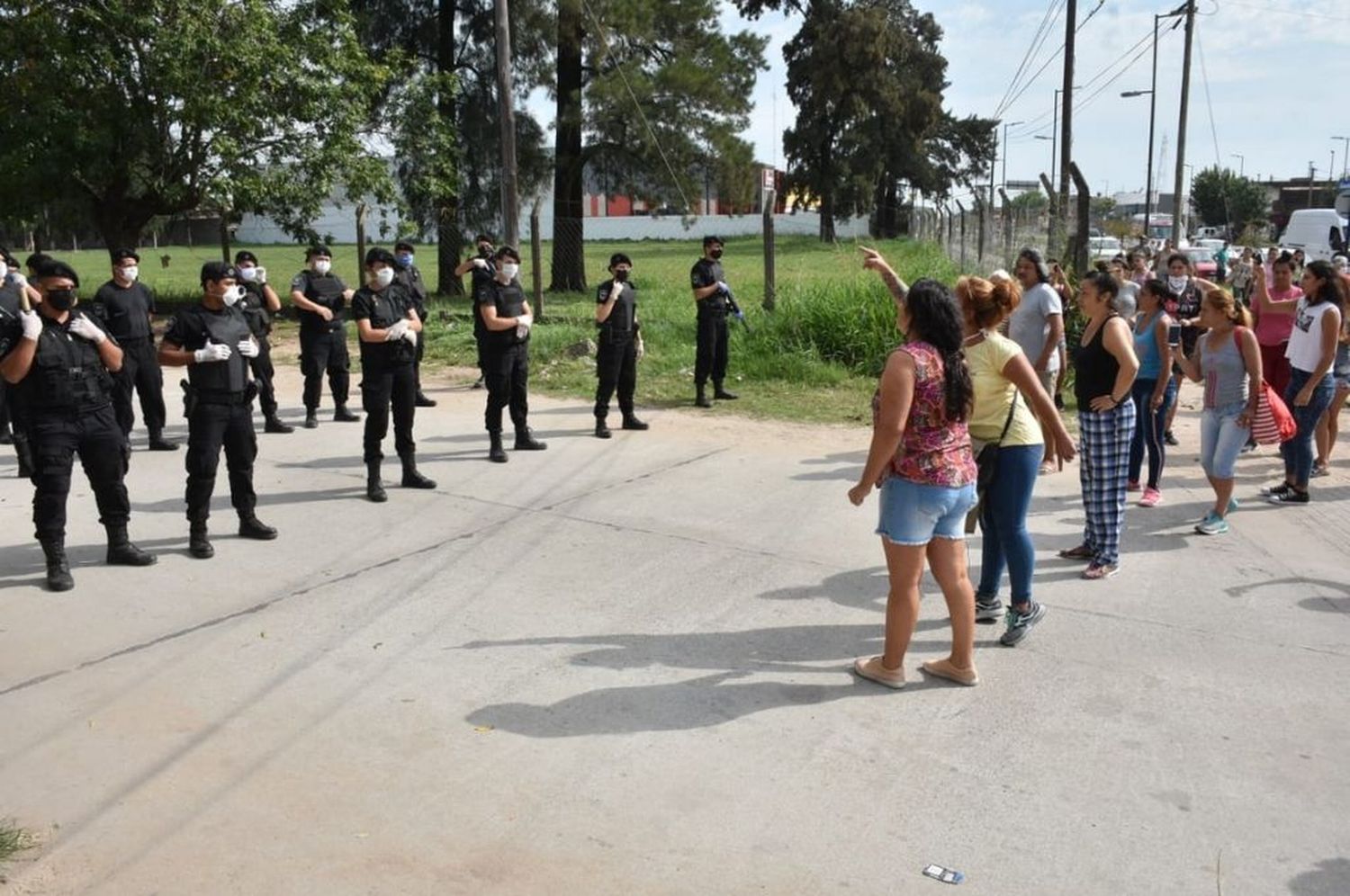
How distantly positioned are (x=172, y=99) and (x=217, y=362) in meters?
12.2

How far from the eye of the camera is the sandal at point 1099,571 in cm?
597

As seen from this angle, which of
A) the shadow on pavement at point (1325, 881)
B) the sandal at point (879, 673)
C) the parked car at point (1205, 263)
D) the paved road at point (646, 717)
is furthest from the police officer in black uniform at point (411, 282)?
the parked car at point (1205, 263)

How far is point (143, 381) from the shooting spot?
909 cm

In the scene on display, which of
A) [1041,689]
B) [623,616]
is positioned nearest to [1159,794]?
[1041,689]

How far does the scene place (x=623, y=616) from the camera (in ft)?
17.7

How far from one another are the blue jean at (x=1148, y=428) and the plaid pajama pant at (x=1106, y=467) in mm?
1411

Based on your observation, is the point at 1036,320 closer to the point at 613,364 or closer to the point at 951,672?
the point at 951,672

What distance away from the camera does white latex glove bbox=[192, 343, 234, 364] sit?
6.23 metres

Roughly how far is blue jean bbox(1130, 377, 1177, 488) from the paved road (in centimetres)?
48

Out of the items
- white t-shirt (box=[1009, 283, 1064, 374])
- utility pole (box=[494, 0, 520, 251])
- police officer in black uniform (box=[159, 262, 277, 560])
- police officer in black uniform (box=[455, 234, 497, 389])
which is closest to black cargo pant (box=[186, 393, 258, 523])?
police officer in black uniform (box=[159, 262, 277, 560])

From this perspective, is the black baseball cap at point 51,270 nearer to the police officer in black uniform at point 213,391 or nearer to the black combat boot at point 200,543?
the police officer in black uniform at point 213,391

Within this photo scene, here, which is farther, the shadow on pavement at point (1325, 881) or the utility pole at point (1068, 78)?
the utility pole at point (1068, 78)

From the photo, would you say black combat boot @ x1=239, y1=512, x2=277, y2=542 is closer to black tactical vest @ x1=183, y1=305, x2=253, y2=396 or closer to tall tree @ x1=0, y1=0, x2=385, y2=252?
black tactical vest @ x1=183, y1=305, x2=253, y2=396

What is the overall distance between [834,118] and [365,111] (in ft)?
122
